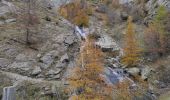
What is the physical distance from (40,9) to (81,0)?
35623mm

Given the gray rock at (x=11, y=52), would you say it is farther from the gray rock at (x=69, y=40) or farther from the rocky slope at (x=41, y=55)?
the gray rock at (x=69, y=40)

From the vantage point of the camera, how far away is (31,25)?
41.5 meters

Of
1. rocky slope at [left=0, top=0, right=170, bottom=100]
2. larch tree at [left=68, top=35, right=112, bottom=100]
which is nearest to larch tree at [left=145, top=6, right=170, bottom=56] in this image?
rocky slope at [left=0, top=0, right=170, bottom=100]

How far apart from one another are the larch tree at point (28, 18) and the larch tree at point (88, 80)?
1119 cm

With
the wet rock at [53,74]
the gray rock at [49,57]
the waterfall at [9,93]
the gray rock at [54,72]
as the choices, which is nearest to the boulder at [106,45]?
the gray rock at [49,57]

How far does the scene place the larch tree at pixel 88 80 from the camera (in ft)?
94.4

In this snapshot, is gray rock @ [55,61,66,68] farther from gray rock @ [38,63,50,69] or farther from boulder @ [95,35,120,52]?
boulder @ [95,35,120,52]

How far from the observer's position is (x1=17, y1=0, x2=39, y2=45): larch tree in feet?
130

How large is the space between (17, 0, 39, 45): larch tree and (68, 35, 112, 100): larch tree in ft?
36.7

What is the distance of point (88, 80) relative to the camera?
2889 centimetres

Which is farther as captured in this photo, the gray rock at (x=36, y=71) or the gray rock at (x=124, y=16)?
the gray rock at (x=124, y=16)

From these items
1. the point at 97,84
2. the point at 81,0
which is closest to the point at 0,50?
the point at 97,84

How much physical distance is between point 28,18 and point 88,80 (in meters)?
15.0

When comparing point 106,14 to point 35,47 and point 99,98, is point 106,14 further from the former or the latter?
point 99,98
